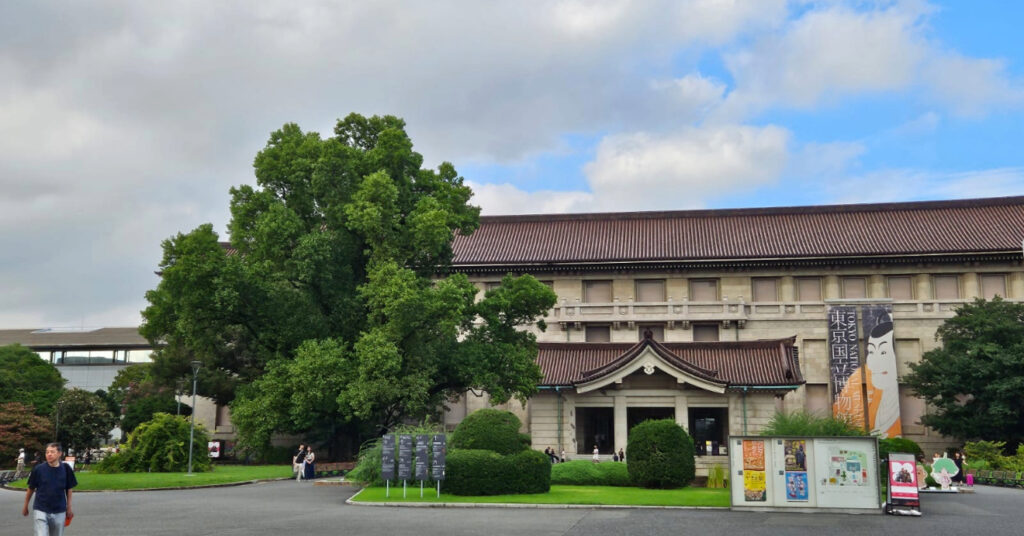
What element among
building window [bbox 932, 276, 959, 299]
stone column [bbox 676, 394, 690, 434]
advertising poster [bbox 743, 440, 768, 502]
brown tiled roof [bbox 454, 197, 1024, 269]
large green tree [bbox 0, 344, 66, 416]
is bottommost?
advertising poster [bbox 743, 440, 768, 502]

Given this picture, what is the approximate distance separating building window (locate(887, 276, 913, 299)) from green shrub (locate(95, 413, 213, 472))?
40.1m

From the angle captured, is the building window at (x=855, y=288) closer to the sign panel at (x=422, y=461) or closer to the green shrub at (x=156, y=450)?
the sign panel at (x=422, y=461)

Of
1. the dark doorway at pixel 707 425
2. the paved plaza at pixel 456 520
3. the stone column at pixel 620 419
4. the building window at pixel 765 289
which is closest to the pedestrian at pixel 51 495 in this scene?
the paved plaza at pixel 456 520

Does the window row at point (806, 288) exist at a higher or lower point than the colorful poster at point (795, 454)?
higher

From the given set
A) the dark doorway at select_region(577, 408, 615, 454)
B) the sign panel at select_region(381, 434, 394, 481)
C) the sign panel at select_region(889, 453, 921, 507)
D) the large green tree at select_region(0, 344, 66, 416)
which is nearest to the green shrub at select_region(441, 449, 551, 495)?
the sign panel at select_region(381, 434, 394, 481)

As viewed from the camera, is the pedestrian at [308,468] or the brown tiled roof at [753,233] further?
the brown tiled roof at [753,233]

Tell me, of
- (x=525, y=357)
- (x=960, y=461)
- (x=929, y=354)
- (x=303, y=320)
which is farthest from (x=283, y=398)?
(x=929, y=354)

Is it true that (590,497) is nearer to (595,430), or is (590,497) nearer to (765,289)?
(595,430)

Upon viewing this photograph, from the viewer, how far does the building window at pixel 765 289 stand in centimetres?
5203

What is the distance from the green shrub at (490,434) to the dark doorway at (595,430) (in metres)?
15.5

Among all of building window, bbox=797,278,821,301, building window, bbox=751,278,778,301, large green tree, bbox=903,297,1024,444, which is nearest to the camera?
large green tree, bbox=903,297,1024,444

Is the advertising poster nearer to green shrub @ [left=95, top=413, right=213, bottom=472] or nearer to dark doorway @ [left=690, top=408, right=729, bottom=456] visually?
dark doorway @ [left=690, top=408, right=729, bottom=456]

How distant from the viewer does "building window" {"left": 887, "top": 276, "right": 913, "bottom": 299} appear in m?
50.9

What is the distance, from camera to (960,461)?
3756 centimetres
